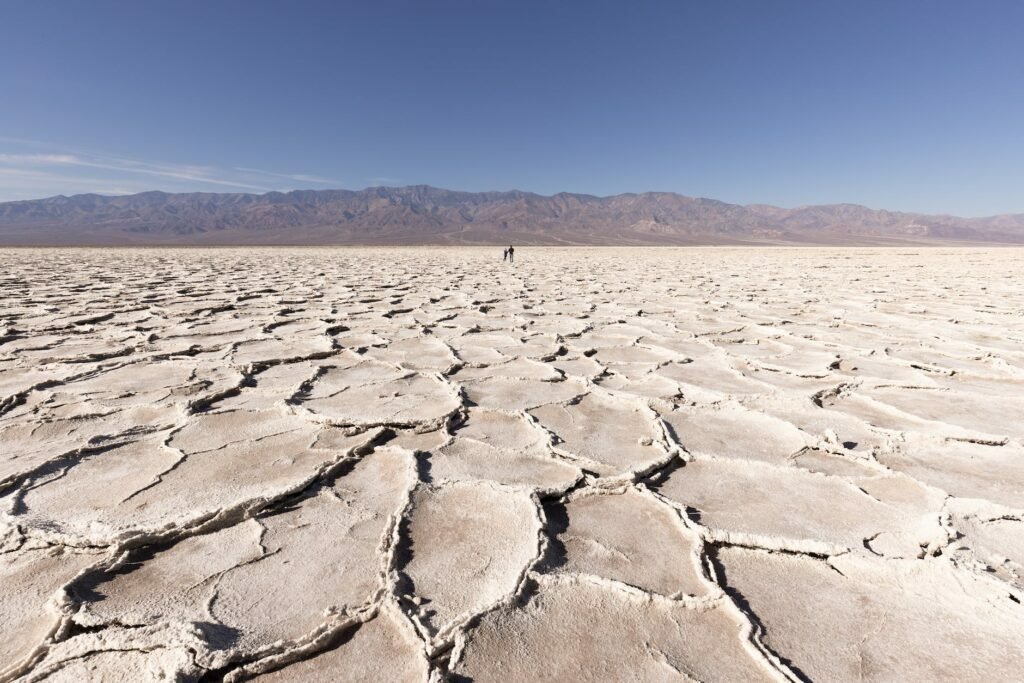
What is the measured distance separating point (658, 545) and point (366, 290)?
5.19 m

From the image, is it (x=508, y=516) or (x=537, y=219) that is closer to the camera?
(x=508, y=516)

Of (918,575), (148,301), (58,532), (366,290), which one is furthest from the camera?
(366,290)

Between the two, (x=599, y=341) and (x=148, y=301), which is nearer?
(x=599, y=341)

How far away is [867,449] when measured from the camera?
57.2 inches

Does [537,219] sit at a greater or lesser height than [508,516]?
greater

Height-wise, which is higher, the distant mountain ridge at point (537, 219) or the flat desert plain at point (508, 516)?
the distant mountain ridge at point (537, 219)

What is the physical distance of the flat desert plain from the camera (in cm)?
76

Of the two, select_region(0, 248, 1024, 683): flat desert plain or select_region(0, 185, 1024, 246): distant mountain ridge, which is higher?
select_region(0, 185, 1024, 246): distant mountain ridge

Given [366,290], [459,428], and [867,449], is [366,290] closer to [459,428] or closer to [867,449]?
[459,428]

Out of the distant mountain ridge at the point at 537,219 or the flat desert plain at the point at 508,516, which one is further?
the distant mountain ridge at the point at 537,219

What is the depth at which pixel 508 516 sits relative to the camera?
1111mm

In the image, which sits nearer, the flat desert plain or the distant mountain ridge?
the flat desert plain

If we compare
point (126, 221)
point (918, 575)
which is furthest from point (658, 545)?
point (126, 221)

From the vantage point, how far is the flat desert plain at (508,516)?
29.9 inches
